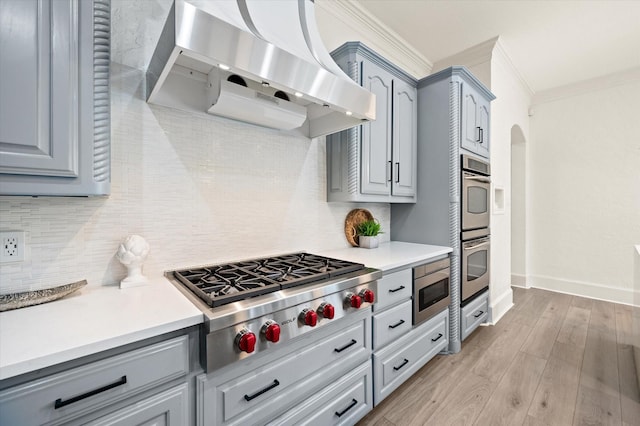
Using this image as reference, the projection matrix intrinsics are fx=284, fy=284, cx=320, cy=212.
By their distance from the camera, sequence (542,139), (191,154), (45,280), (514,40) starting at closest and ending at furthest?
(45,280) < (191,154) < (514,40) < (542,139)

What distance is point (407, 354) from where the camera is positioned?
5.99 feet

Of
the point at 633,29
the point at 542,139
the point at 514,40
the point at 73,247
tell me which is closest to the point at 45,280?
the point at 73,247

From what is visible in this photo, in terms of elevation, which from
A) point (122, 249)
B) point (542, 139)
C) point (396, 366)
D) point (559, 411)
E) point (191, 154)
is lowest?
point (559, 411)

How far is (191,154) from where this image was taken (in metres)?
1.46

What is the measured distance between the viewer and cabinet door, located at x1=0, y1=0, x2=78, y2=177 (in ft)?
2.56

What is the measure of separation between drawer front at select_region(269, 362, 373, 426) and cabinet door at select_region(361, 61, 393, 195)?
3.75 feet

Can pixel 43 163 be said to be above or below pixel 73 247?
above

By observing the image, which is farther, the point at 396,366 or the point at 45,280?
the point at 396,366

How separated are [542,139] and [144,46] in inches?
193

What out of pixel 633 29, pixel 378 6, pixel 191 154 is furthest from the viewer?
pixel 633 29

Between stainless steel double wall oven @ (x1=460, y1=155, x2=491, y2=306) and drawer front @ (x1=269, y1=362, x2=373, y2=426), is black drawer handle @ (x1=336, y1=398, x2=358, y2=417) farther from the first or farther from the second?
stainless steel double wall oven @ (x1=460, y1=155, x2=491, y2=306)

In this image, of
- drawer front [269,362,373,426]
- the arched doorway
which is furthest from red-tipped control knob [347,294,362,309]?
the arched doorway

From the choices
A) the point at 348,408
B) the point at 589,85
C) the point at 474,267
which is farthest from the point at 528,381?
the point at 589,85

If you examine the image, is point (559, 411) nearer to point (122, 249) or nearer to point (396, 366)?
point (396, 366)
